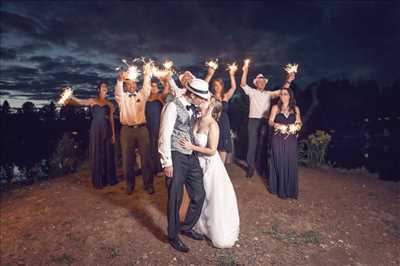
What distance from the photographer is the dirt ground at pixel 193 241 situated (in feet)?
15.1

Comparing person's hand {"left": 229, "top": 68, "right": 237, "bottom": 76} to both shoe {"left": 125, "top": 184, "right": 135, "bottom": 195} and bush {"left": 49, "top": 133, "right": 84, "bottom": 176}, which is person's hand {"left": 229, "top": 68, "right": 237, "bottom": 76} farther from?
bush {"left": 49, "top": 133, "right": 84, "bottom": 176}

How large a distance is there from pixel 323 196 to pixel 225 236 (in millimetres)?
3478

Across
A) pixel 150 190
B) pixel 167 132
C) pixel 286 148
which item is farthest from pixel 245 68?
pixel 167 132

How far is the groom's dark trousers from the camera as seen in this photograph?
167 inches

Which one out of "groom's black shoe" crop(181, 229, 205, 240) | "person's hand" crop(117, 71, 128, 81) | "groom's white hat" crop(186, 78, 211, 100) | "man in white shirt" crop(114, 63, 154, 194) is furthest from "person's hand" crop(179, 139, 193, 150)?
"person's hand" crop(117, 71, 128, 81)

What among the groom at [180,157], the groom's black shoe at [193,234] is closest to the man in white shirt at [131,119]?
the groom's black shoe at [193,234]

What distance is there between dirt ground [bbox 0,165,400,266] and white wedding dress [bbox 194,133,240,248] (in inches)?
9.0

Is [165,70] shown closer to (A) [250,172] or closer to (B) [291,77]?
(B) [291,77]

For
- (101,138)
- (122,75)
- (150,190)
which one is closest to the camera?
(122,75)

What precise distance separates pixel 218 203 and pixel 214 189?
0.67 feet

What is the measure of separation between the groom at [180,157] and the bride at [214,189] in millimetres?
174

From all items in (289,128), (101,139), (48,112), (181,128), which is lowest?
(101,139)

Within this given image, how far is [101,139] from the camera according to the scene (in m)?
7.25

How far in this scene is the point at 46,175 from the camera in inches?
432
